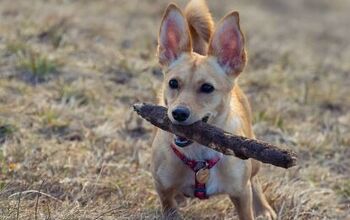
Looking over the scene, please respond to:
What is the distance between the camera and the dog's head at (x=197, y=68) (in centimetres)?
406

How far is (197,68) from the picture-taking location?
4.30m

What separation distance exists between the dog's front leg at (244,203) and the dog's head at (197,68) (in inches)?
19.3

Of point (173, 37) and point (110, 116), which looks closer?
point (173, 37)

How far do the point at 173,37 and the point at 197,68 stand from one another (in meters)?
0.40

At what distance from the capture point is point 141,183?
4.99 meters

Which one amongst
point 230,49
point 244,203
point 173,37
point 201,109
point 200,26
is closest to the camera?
point 201,109

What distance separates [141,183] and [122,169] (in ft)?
0.99

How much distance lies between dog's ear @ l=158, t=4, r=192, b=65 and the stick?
0.64 metres

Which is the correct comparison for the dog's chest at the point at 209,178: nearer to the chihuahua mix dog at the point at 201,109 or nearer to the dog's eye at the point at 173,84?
the chihuahua mix dog at the point at 201,109

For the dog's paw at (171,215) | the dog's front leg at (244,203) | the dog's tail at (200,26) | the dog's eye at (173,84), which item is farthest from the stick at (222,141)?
the dog's tail at (200,26)

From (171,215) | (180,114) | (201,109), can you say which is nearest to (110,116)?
(171,215)

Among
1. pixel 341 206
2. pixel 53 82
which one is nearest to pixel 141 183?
pixel 341 206

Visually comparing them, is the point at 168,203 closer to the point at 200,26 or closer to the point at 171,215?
the point at 171,215

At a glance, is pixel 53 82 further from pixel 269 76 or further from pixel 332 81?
pixel 332 81
